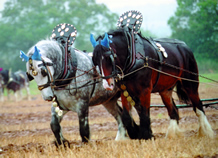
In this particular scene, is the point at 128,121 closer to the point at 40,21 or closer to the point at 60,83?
the point at 60,83

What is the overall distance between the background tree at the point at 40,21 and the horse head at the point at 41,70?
34.6m

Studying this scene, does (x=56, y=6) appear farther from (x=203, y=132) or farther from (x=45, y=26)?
(x=203, y=132)

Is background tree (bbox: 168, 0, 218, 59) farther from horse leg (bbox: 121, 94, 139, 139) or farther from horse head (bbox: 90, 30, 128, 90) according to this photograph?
horse head (bbox: 90, 30, 128, 90)

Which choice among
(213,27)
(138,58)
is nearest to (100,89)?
(138,58)

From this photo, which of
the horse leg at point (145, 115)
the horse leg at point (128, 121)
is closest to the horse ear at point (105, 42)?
the horse leg at point (145, 115)

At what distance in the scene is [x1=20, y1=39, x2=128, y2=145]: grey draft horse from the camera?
16.5 ft

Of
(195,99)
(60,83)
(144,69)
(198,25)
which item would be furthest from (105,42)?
(198,25)

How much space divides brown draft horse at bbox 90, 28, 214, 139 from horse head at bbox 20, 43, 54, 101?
744mm

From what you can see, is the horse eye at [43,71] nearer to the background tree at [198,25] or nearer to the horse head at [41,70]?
the horse head at [41,70]

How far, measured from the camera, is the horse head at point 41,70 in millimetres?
4977

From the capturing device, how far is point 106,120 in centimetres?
998

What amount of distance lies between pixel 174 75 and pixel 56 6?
44117 millimetres

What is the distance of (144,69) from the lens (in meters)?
5.33

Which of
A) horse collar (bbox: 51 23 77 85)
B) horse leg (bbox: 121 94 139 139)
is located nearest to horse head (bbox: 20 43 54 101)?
horse collar (bbox: 51 23 77 85)
